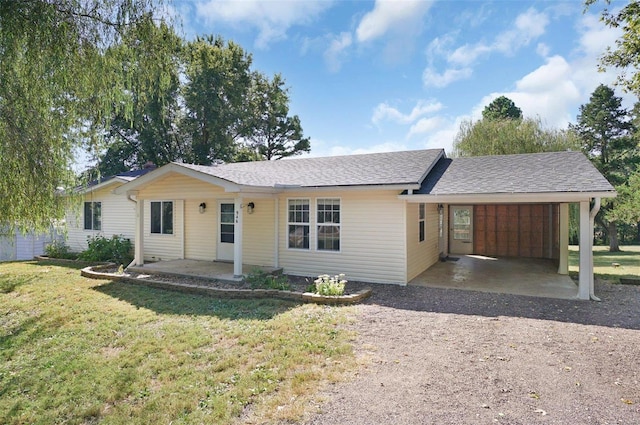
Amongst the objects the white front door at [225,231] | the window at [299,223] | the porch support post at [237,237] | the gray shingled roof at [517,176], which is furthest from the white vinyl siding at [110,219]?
Answer: the gray shingled roof at [517,176]

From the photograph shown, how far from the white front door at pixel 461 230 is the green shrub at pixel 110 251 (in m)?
12.9

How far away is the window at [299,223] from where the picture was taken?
995 centimetres

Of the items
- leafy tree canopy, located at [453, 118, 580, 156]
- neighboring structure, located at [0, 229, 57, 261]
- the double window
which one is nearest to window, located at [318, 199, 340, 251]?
the double window

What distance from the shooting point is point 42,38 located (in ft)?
13.6

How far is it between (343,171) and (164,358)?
7.22 meters

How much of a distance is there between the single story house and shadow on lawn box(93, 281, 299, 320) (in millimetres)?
1841

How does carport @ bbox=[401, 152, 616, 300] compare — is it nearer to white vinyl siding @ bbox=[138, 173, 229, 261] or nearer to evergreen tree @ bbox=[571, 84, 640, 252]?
white vinyl siding @ bbox=[138, 173, 229, 261]

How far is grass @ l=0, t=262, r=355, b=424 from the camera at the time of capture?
3.70m

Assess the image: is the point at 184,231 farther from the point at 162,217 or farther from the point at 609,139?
the point at 609,139

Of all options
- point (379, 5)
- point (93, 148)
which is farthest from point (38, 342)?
point (379, 5)

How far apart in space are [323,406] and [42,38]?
208 inches

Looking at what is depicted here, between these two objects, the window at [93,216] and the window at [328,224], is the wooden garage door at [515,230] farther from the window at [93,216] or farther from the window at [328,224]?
the window at [93,216]

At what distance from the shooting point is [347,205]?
30.6ft

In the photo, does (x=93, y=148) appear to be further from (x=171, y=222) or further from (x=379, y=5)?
(x=379, y=5)
